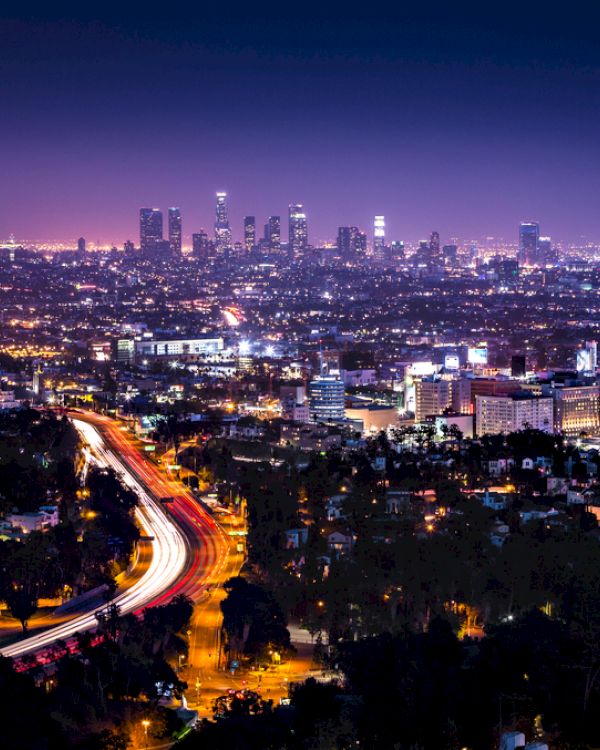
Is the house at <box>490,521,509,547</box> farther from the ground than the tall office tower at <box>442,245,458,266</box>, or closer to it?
closer to it

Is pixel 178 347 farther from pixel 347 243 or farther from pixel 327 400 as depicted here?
pixel 347 243

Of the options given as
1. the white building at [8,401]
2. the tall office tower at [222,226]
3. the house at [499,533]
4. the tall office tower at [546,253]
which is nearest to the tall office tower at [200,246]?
the tall office tower at [222,226]

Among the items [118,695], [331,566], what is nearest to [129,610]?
[331,566]

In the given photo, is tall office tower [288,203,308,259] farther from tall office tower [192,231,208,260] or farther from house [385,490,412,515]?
house [385,490,412,515]

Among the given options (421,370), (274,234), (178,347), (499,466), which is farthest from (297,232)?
(499,466)

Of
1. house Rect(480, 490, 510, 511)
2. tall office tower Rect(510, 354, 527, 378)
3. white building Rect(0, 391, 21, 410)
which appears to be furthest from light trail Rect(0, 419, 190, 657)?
tall office tower Rect(510, 354, 527, 378)

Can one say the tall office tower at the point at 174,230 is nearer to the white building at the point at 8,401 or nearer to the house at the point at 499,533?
the white building at the point at 8,401

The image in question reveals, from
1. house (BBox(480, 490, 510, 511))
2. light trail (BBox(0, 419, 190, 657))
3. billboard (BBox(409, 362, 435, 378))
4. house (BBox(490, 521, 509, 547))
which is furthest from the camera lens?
billboard (BBox(409, 362, 435, 378))
